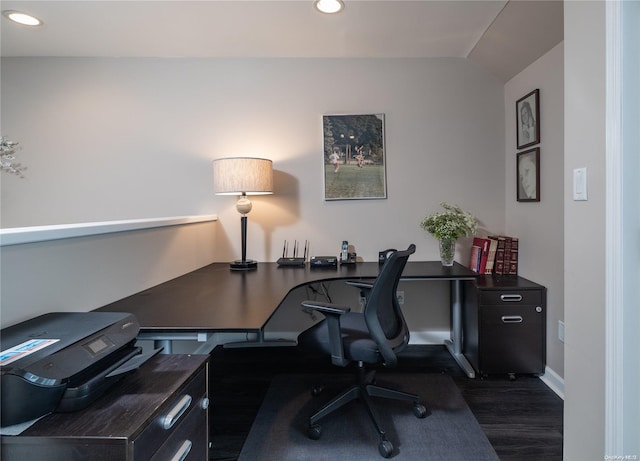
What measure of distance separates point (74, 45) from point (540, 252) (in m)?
3.78

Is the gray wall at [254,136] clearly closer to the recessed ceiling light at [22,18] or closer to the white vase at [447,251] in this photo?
the white vase at [447,251]

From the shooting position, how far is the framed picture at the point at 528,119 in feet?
7.04

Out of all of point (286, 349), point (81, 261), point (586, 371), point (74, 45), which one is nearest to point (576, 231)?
point (586, 371)

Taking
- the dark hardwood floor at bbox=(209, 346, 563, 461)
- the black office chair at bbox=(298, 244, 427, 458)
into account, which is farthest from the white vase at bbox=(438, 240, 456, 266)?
the black office chair at bbox=(298, 244, 427, 458)

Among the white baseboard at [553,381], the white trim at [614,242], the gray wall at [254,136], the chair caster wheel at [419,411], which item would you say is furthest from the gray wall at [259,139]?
the white trim at [614,242]

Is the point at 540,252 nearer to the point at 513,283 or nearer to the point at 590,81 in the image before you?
the point at 513,283

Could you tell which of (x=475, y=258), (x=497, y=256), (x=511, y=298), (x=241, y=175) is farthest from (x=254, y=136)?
A: (x=511, y=298)

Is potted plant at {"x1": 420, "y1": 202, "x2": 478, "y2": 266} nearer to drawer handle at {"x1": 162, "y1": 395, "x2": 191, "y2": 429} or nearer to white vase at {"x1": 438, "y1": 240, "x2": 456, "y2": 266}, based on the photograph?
white vase at {"x1": 438, "y1": 240, "x2": 456, "y2": 266}

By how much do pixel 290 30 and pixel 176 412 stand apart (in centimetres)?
236

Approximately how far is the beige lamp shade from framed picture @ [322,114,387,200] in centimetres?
60

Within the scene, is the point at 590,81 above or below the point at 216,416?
above

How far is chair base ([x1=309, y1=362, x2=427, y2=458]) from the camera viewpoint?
4.96 ft

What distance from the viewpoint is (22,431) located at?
2.10ft

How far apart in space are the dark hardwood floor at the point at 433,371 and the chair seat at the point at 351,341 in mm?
607
